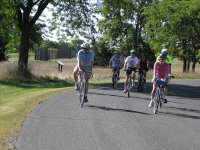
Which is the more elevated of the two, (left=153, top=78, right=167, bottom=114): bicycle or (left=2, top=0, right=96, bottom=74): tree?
(left=2, top=0, right=96, bottom=74): tree

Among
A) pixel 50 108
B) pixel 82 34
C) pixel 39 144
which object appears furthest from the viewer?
pixel 82 34

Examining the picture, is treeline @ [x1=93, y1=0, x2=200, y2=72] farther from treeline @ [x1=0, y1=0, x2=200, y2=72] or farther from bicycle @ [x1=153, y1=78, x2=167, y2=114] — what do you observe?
bicycle @ [x1=153, y1=78, x2=167, y2=114]

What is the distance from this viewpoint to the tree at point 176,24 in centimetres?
3397

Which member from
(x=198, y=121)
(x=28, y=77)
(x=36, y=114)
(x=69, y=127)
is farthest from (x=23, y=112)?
(x=28, y=77)

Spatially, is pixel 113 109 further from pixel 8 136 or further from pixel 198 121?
pixel 8 136

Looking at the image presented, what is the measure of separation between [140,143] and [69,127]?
1870 millimetres

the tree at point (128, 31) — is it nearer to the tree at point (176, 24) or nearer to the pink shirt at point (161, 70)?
the tree at point (176, 24)

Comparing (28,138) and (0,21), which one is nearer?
(28,138)

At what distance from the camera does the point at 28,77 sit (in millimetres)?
19672

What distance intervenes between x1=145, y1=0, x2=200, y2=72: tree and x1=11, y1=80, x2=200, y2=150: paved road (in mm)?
26635

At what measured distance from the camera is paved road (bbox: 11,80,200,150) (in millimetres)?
5348

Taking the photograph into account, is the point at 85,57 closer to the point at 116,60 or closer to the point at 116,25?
the point at 116,60

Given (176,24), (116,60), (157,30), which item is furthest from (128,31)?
(116,60)

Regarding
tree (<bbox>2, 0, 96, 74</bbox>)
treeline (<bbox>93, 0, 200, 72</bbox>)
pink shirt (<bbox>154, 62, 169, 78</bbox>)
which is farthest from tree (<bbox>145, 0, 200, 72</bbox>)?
pink shirt (<bbox>154, 62, 169, 78</bbox>)
